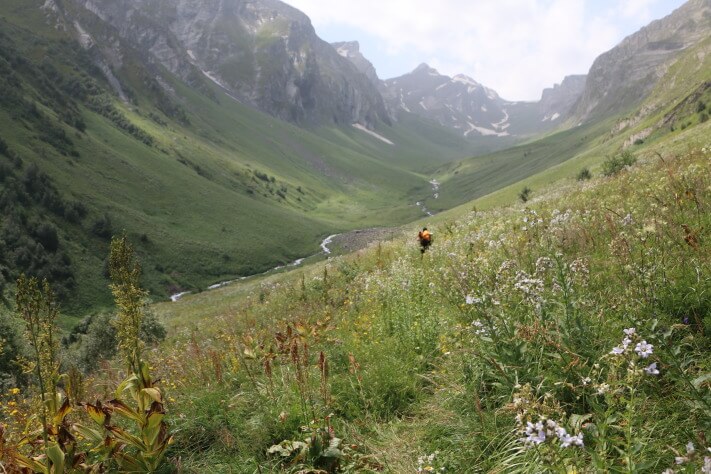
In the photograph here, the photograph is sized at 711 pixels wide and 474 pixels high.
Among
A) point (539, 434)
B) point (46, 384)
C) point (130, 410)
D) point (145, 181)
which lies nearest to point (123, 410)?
point (130, 410)

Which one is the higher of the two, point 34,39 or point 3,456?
point 34,39

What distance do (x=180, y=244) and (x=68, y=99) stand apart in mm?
64103

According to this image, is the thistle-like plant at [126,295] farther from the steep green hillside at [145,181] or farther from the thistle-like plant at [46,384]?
the steep green hillside at [145,181]

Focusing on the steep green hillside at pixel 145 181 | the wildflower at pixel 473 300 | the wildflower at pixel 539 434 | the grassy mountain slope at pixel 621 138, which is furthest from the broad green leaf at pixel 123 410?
the steep green hillside at pixel 145 181

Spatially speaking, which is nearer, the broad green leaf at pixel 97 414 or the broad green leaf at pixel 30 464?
the broad green leaf at pixel 30 464

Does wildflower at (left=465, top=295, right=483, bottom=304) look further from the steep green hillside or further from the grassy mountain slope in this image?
the steep green hillside

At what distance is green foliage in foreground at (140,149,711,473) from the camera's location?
338 cm

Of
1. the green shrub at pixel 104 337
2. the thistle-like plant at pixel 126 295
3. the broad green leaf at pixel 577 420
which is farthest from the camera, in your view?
the green shrub at pixel 104 337

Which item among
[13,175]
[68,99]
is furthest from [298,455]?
[68,99]

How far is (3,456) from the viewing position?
4406 millimetres

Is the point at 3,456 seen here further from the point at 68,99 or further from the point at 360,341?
the point at 68,99

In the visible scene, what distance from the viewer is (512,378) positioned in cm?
442

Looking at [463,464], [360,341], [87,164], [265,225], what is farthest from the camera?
[265,225]

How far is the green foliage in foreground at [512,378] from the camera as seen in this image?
11.1 feet
